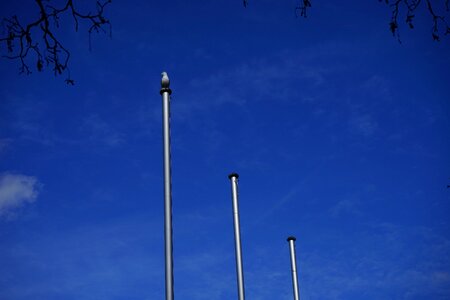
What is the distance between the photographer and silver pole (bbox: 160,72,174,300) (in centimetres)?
938

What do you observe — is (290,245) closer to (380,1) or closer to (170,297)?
(170,297)

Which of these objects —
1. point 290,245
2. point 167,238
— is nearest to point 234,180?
point 290,245

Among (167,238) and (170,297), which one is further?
(167,238)

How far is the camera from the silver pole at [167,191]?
9.38 meters

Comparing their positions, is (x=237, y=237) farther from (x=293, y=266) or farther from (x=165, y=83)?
(x=165, y=83)

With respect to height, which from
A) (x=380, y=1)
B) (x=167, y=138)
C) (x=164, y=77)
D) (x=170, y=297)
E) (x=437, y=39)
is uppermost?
(x=164, y=77)

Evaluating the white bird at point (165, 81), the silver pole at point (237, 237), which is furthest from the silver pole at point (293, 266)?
the white bird at point (165, 81)

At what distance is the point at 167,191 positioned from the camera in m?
10.3

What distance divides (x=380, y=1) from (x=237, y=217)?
1176 cm

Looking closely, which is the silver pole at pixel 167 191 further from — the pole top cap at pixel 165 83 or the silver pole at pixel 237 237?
the silver pole at pixel 237 237

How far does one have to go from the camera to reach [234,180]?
17844mm

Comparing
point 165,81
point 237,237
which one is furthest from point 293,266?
point 165,81

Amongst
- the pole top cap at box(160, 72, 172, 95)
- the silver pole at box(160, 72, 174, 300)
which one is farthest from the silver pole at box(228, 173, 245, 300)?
the pole top cap at box(160, 72, 172, 95)

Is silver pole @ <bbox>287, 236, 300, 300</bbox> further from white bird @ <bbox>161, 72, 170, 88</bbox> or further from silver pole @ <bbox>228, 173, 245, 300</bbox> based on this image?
white bird @ <bbox>161, 72, 170, 88</bbox>
